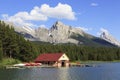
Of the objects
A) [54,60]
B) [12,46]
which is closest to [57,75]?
[12,46]

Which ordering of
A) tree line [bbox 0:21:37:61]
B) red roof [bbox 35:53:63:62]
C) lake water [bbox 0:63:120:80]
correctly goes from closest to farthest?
lake water [bbox 0:63:120:80] < tree line [bbox 0:21:37:61] < red roof [bbox 35:53:63:62]

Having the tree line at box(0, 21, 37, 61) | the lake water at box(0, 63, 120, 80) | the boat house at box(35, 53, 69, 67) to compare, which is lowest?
the lake water at box(0, 63, 120, 80)

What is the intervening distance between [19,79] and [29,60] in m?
83.2

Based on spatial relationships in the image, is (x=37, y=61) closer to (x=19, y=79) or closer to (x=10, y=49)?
(x=10, y=49)

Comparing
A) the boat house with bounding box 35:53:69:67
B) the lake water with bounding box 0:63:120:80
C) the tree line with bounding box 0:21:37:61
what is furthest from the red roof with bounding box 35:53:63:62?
the lake water with bounding box 0:63:120:80

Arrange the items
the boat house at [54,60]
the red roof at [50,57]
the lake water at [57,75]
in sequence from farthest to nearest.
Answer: the red roof at [50,57] → the boat house at [54,60] → the lake water at [57,75]

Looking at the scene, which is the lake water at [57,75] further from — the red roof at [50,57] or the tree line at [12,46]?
the red roof at [50,57]

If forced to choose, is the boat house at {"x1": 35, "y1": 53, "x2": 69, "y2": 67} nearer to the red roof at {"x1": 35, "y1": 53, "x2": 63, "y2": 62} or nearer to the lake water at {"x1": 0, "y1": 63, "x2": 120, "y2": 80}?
the red roof at {"x1": 35, "y1": 53, "x2": 63, "y2": 62}

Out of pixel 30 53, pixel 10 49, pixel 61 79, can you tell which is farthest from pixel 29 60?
pixel 61 79

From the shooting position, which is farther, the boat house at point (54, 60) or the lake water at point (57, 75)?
the boat house at point (54, 60)

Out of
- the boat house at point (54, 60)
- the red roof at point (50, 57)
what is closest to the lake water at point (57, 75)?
the boat house at point (54, 60)

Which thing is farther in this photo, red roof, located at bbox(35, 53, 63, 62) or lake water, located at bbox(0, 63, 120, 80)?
red roof, located at bbox(35, 53, 63, 62)

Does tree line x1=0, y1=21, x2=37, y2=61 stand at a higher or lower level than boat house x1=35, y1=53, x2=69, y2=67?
higher

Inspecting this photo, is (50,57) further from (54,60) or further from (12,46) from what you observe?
(12,46)
